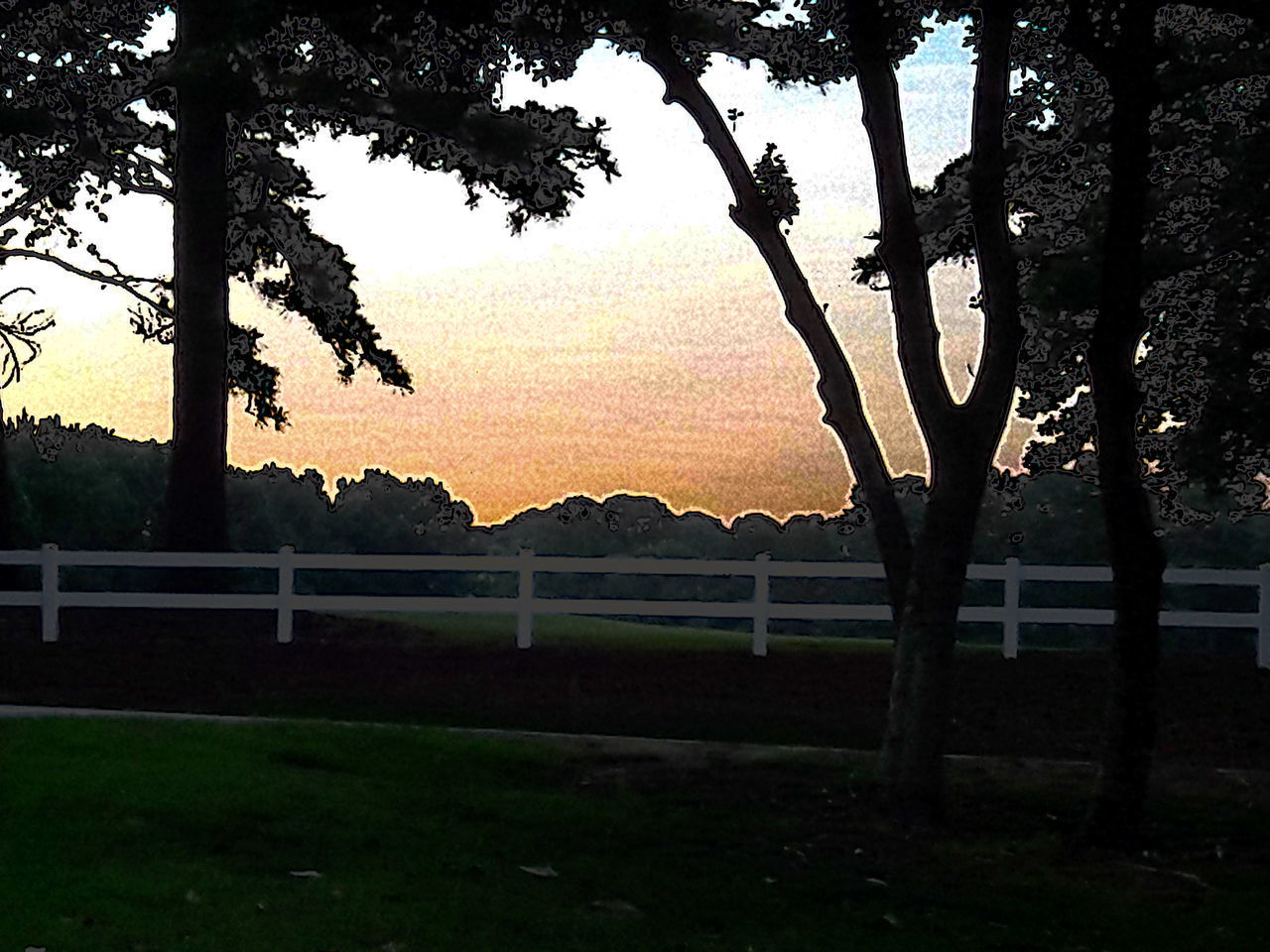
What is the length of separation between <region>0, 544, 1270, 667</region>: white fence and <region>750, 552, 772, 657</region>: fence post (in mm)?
14

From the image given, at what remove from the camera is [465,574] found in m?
46.0

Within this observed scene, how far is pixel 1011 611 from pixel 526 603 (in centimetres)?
682

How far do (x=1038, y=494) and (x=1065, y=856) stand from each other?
36.9 m

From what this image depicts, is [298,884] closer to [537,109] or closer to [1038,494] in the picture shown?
[537,109]

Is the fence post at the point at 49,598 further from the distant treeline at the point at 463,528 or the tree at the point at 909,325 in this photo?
the tree at the point at 909,325

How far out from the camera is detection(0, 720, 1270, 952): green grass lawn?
9.70 meters

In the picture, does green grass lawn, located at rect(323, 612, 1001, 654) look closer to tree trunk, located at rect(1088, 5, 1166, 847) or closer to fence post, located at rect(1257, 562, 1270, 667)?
fence post, located at rect(1257, 562, 1270, 667)

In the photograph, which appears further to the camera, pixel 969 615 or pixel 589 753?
pixel 969 615

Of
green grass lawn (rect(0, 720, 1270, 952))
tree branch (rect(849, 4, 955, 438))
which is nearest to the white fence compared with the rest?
green grass lawn (rect(0, 720, 1270, 952))

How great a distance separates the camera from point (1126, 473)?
1223 cm

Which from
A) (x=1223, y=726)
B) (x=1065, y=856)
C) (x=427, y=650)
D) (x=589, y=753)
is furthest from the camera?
(x=427, y=650)

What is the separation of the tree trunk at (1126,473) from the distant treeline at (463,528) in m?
15.4

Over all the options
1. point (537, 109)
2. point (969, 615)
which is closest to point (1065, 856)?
point (969, 615)

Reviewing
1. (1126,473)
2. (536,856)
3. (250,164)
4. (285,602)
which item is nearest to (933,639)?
(1126,473)
